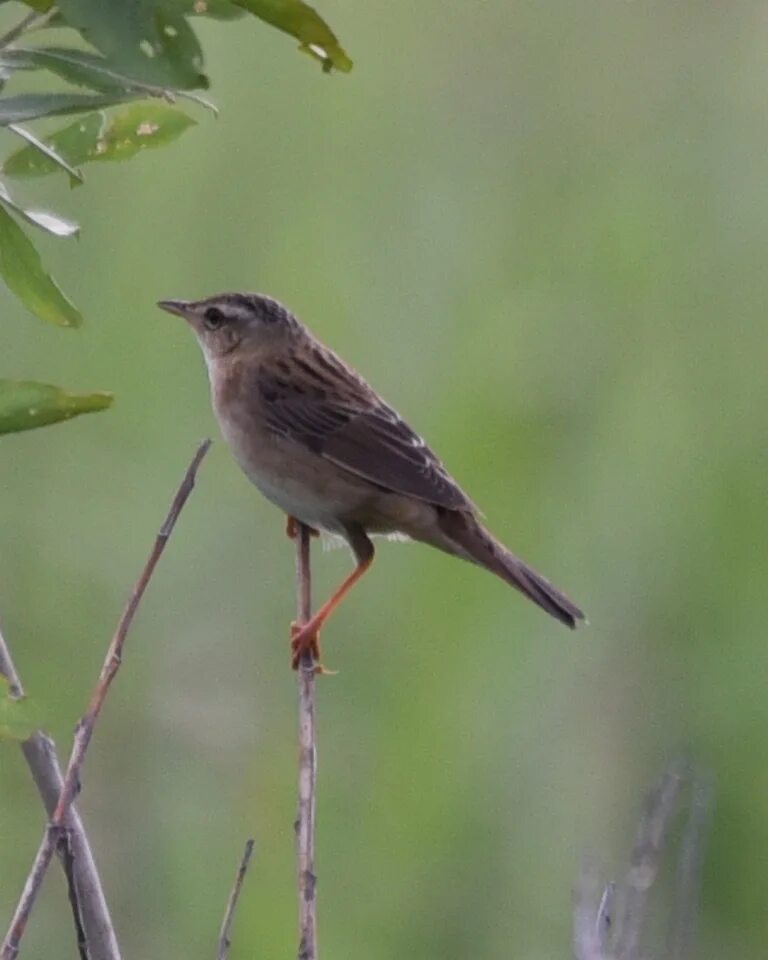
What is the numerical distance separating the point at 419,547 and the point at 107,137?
8.39ft

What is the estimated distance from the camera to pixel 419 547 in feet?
15.3

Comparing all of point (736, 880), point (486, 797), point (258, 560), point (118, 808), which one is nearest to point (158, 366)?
point (258, 560)

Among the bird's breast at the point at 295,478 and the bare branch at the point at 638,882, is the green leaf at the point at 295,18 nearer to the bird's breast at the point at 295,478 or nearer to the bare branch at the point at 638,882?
the bare branch at the point at 638,882

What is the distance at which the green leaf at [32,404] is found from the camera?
1856 mm

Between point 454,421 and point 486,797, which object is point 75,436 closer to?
point 454,421

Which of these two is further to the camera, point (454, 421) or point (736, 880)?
point (454, 421)

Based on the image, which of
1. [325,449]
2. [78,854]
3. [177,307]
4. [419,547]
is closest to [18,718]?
[78,854]

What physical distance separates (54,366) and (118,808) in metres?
1.24

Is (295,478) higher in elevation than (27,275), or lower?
higher

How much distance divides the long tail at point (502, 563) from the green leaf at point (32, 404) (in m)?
1.90

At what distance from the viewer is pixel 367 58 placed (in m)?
5.95

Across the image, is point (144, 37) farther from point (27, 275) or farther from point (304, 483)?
point (304, 483)

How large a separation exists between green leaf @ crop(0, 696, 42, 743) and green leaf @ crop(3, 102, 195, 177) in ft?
2.30

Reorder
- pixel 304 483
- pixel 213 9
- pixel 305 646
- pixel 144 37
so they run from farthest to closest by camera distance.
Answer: pixel 304 483
pixel 305 646
pixel 213 9
pixel 144 37
